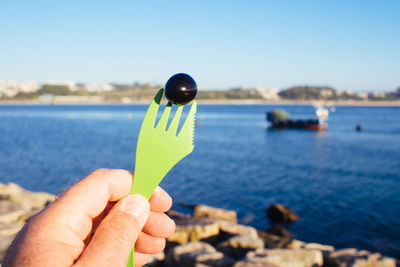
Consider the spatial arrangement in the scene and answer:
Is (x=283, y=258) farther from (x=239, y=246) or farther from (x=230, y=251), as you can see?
(x=230, y=251)

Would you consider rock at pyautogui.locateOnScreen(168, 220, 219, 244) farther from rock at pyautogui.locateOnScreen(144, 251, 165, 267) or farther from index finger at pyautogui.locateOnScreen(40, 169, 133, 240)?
index finger at pyautogui.locateOnScreen(40, 169, 133, 240)

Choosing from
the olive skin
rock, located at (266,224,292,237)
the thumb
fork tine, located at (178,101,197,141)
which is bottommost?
rock, located at (266,224,292,237)

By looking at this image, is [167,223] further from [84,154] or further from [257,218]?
[84,154]

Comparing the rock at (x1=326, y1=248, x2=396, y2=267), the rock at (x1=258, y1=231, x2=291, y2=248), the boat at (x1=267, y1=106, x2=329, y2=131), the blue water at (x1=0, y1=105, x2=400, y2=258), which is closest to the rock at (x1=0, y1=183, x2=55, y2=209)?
the blue water at (x1=0, y1=105, x2=400, y2=258)

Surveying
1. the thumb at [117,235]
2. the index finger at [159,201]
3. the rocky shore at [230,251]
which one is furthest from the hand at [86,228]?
the rocky shore at [230,251]

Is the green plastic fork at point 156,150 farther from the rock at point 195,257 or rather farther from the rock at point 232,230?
the rock at point 232,230

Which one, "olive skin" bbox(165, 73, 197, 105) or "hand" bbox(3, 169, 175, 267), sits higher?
"olive skin" bbox(165, 73, 197, 105)
